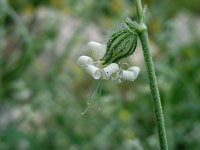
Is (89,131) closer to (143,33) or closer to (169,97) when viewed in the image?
(169,97)

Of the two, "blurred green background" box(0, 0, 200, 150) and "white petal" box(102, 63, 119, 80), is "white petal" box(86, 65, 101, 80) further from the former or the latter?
"blurred green background" box(0, 0, 200, 150)

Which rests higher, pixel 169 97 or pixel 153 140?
pixel 169 97

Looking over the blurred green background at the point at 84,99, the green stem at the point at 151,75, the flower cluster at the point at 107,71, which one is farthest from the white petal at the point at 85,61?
the blurred green background at the point at 84,99

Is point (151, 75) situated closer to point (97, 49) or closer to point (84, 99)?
point (97, 49)

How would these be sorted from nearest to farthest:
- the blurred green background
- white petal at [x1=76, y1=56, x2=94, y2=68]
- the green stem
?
the green stem < white petal at [x1=76, y1=56, x2=94, y2=68] < the blurred green background

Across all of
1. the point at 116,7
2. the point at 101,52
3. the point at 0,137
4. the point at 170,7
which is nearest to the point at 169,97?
the point at 116,7

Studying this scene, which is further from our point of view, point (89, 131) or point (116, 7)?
point (116, 7)

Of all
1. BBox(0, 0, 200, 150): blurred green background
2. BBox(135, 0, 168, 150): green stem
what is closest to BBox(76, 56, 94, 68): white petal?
BBox(135, 0, 168, 150): green stem
